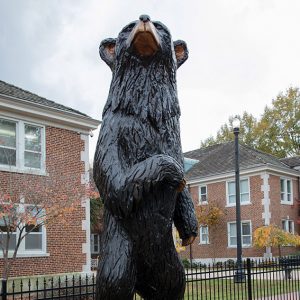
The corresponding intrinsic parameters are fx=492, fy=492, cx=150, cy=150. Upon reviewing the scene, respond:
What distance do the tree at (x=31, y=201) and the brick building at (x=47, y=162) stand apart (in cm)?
4

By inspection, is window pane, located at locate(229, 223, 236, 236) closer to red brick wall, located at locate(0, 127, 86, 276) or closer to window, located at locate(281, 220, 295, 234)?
window, located at locate(281, 220, 295, 234)

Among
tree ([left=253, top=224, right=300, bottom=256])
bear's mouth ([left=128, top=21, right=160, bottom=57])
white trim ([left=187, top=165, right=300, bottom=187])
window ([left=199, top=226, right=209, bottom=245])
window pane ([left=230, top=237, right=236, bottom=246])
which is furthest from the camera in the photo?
window ([left=199, top=226, right=209, bottom=245])

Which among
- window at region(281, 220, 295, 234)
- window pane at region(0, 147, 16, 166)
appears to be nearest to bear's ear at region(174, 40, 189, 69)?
window pane at region(0, 147, 16, 166)

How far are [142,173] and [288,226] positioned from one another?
965 inches

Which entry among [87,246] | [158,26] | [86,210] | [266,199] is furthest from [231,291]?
[266,199]

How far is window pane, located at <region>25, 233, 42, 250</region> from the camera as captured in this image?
13930 millimetres

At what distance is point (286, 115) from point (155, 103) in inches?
1269

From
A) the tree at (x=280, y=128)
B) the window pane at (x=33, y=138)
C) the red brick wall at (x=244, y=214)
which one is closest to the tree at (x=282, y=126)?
the tree at (x=280, y=128)

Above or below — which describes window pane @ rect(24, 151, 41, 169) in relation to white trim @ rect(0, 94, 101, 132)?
below

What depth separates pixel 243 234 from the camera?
2533 centimetres

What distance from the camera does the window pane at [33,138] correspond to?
46.7 feet

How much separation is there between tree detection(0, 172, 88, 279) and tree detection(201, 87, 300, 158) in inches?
899

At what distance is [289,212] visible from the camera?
2598 centimetres

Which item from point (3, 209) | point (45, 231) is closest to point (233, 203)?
point (45, 231)
